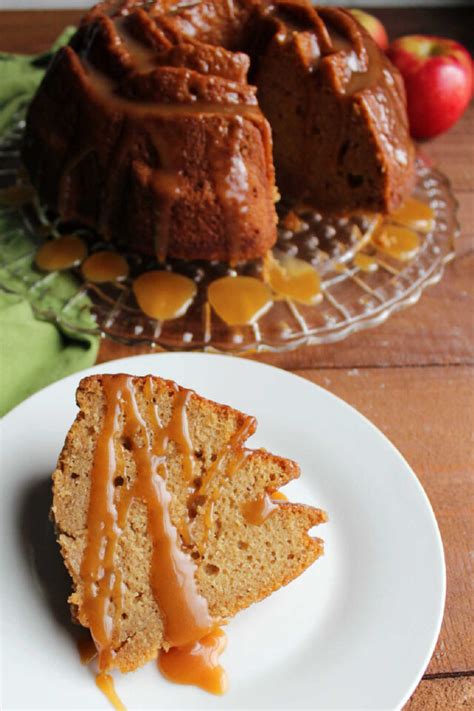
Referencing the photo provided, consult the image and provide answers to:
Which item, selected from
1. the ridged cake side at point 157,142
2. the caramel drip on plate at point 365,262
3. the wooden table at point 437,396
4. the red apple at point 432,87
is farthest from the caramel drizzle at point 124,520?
the red apple at point 432,87

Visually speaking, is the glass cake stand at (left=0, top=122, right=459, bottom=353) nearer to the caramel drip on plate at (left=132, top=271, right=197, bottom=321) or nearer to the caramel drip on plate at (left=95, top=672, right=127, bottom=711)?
the caramel drip on plate at (left=132, top=271, right=197, bottom=321)

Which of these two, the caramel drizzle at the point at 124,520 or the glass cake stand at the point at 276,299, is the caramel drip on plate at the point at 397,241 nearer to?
the glass cake stand at the point at 276,299

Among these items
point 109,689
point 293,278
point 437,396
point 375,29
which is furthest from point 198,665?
point 375,29

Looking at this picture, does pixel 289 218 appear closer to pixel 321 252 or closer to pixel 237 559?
pixel 321 252

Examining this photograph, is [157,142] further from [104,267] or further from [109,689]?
[109,689]

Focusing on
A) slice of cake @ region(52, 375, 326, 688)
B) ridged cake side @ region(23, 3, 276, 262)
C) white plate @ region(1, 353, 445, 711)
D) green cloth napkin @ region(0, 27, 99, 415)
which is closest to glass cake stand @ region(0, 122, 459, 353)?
green cloth napkin @ region(0, 27, 99, 415)
